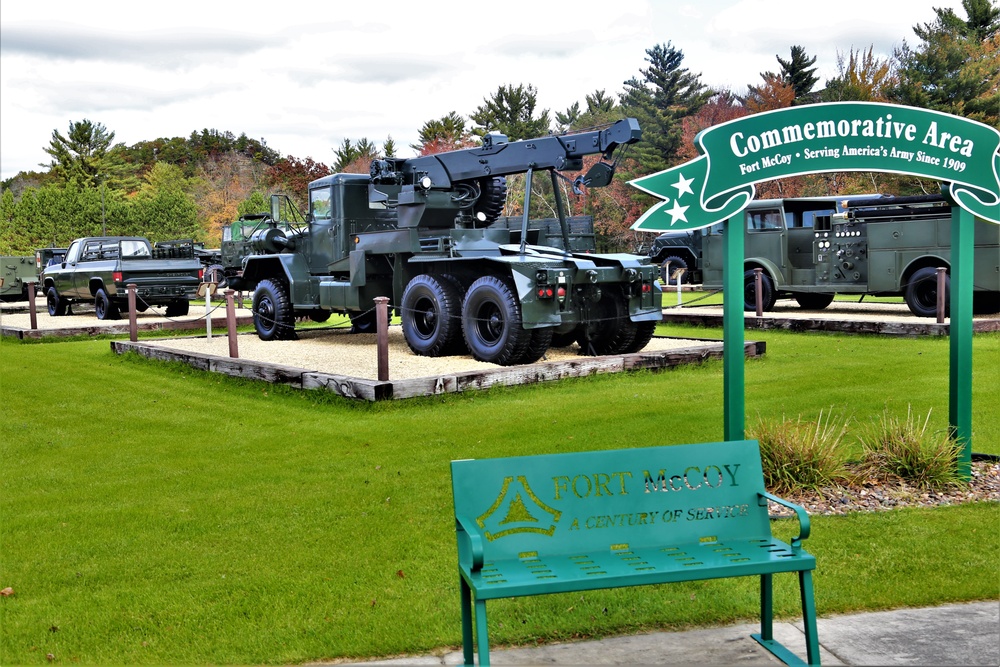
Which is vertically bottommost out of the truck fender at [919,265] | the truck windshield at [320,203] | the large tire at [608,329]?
the large tire at [608,329]

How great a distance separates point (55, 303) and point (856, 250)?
1803 cm

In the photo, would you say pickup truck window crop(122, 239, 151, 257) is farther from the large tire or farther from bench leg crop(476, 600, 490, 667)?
bench leg crop(476, 600, 490, 667)

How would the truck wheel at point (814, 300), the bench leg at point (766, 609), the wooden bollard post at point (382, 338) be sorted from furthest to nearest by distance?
the truck wheel at point (814, 300) → the wooden bollard post at point (382, 338) → the bench leg at point (766, 609)

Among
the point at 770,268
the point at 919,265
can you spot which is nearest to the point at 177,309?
the point at 770,268

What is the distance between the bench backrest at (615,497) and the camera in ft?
13.4

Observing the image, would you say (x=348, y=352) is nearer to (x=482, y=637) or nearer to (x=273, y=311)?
(x=273, y=311)

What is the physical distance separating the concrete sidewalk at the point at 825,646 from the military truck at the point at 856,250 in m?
12.5

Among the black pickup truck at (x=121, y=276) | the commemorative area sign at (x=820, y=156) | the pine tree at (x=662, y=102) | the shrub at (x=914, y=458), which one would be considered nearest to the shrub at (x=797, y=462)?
the shrub at (x=914, y=458)

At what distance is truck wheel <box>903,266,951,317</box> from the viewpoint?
1802 cm

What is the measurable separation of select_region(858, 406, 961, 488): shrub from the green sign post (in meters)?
0.15

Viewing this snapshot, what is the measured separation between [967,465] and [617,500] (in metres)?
3.45

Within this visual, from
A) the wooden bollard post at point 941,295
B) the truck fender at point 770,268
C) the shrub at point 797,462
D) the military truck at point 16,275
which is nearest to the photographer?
the shrub at point 797,462

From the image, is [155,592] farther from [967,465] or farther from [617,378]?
[617,378]

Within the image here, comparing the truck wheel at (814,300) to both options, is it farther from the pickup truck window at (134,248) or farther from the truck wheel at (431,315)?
the pickup truck window at (134,248)
